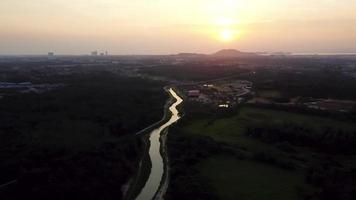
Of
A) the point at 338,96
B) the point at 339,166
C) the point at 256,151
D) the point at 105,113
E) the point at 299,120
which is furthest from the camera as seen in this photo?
the point at 338,96

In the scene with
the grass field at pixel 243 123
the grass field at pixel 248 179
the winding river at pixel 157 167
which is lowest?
the winding river at pixel 157 167

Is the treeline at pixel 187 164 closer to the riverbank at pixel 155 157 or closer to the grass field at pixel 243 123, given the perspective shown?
the riverbank at pixel 155 157

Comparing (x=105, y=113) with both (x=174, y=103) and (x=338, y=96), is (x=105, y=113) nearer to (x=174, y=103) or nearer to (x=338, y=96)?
(x=174, y=103)

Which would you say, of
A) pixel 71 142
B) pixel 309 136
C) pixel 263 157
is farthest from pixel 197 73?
pixel 263 157

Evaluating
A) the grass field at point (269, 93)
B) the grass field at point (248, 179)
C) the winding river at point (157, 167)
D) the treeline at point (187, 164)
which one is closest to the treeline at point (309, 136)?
the treeline at point (187, 164)

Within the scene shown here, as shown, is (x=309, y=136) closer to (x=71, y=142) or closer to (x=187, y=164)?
(x=187, y=164)

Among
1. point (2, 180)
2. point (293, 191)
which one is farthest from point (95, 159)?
point (293, 191)

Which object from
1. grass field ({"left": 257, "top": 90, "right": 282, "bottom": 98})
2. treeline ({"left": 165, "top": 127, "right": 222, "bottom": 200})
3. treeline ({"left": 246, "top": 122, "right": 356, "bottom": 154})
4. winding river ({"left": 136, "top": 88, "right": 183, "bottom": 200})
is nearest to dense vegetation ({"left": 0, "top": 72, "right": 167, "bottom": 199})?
winding river ({"left": 136, "top": 88, "right": 183, "bottom": 200})
